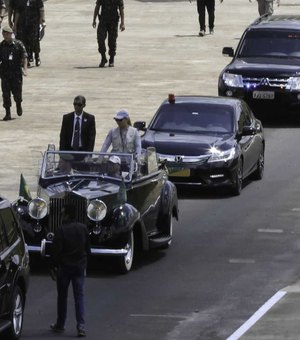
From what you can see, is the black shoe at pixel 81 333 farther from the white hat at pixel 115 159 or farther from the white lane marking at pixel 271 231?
the white lane marking at pixel 271 231

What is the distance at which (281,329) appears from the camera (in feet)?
52.2

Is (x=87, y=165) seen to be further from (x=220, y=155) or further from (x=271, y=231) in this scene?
(x=220, y=155)

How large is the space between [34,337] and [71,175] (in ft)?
14.2

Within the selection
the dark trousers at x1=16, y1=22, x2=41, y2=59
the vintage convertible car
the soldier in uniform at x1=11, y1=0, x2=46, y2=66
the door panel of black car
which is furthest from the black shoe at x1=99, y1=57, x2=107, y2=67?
the door panel of black car

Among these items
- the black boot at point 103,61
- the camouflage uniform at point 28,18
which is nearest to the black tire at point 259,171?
the camouflage uniform at point 28,18

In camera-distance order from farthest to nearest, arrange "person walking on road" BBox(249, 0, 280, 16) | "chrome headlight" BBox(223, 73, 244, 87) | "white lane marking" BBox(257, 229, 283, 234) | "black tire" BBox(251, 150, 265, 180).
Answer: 1. "person walking on road" BBox(249, 0, 280, 16)
2. "chrome headlight" BBox(223, 73, 244, 87)
3. "black tire" BBox(251, 150, 265, 180)
4. "white lane marking" BBox(257, 229, 283, 234)

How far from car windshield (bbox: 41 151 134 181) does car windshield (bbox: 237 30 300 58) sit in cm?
1280

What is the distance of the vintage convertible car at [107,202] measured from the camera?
18.5 metres

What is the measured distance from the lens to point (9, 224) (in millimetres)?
15703

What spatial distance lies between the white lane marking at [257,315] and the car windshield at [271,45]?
14.8m

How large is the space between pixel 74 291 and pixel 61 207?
115 inches

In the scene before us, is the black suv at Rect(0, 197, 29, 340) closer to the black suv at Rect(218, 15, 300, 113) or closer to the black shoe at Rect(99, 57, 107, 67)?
the black suv at Rect(218, 15, 300, 113)

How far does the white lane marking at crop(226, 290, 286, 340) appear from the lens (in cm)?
1576

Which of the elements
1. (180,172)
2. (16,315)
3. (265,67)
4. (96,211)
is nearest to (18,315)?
(16,315)
